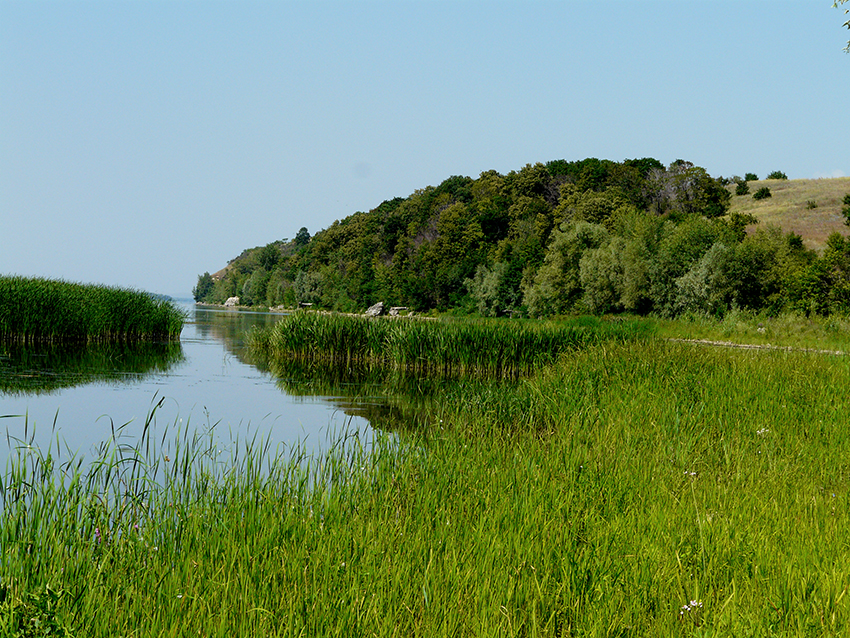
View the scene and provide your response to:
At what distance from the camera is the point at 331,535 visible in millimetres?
4547

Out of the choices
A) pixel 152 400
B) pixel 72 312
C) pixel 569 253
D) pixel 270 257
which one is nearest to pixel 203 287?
pixel 270 257

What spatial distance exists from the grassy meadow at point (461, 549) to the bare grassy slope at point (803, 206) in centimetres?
5117

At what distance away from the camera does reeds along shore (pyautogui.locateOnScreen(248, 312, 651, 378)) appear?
21172 millimetres

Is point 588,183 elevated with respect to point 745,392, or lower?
elevated

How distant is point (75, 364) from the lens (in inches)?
774

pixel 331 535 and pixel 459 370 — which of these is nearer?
pixel 331 535

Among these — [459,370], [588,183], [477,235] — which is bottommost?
[459,370]

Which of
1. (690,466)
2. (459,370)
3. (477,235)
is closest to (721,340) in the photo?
(459,370)

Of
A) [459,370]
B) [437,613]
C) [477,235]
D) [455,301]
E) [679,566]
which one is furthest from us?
[477,235]

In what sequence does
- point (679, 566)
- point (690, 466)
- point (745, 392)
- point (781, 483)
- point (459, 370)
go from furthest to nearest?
1. point (459, 370)
2. point (745, 392)
3. point (690, 466)
4. point (781, 483)
5. point (679, 566)

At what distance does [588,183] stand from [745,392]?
231ft

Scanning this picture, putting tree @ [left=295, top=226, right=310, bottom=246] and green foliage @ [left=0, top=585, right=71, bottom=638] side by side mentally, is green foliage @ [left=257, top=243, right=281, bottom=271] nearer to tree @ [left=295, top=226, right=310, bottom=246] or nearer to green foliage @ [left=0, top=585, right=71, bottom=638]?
tree @ [left=295, top=226, right=310, bottom=246]

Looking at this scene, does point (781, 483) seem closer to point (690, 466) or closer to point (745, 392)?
point (690, 466)

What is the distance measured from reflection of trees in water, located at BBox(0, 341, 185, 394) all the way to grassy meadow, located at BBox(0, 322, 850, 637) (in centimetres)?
1023
